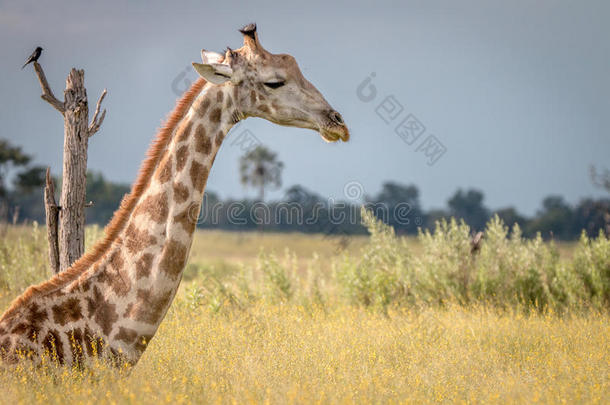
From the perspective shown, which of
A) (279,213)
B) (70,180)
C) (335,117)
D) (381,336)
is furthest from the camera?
(279,213)

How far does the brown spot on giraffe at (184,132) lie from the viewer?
16.8 feet

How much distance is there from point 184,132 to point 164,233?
102cm

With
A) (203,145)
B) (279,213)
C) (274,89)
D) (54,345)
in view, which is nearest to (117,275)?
(54,345)

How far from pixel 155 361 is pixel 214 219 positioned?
72530 mm

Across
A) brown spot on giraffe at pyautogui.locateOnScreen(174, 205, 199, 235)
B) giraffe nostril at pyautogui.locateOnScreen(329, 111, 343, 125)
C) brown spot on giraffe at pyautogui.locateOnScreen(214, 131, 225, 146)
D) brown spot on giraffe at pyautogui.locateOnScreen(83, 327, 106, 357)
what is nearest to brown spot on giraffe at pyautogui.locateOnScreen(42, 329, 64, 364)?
brown spot on giraffe at pyautogui.locateOnScreen(83, 327, 106, 357)

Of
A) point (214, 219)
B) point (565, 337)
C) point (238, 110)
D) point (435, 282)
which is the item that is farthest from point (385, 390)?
point (214, 219)

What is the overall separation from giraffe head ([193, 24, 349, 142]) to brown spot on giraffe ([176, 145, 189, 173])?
2.12 feet

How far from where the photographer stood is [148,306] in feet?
16.3

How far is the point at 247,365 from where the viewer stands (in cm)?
612

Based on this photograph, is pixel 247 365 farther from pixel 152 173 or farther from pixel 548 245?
pixel 548 245

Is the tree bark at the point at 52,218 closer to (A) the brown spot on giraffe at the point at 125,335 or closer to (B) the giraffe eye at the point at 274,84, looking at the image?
(A) the brown spot on giraffe at the point at 125,335

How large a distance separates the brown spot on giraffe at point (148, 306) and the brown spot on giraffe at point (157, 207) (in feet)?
2.34

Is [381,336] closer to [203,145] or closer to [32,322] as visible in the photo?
[203,145]

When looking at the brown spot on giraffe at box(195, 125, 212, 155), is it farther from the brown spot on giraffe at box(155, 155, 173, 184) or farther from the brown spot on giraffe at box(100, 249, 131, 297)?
the brown spot on giraffe at box(100, 249, 131, 297)
